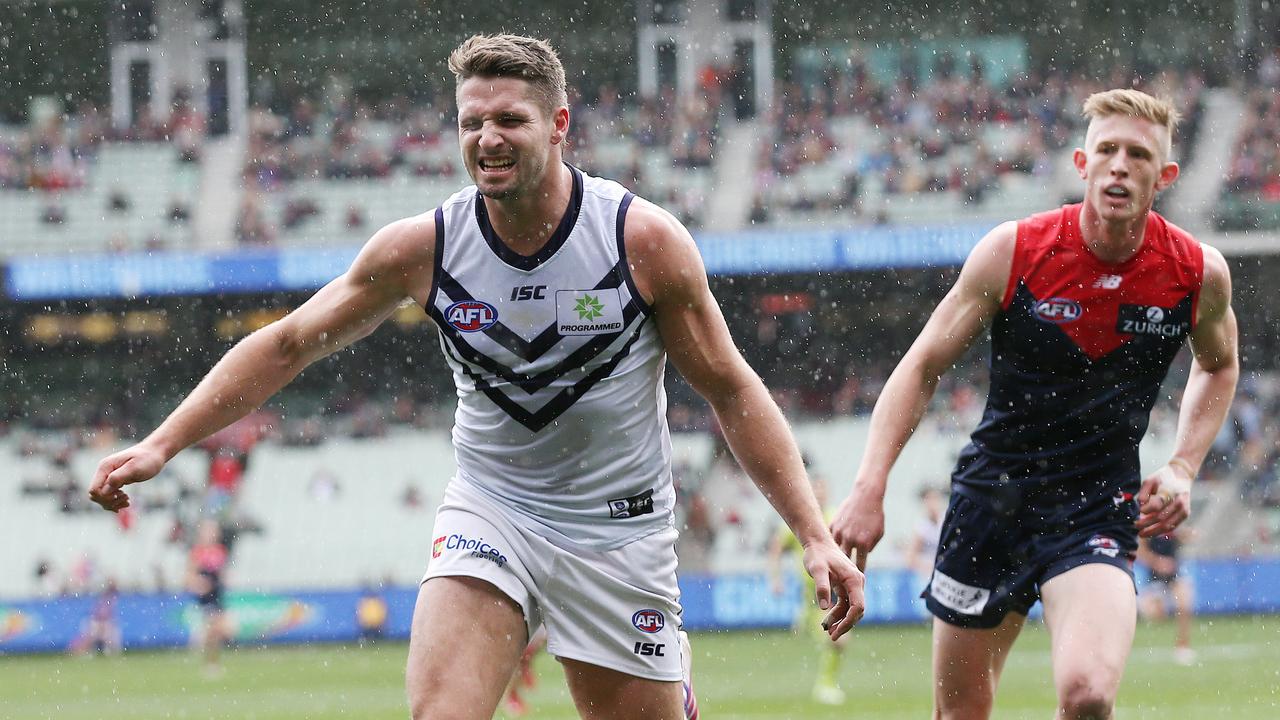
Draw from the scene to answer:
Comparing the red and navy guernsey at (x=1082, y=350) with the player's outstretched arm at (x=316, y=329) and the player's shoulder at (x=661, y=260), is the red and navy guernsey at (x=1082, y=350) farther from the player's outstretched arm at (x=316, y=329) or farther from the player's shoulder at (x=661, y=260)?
the player's outstretched arm at (x=316, y=329)

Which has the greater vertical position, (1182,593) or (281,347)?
(281,347)

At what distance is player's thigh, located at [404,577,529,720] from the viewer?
174 inches

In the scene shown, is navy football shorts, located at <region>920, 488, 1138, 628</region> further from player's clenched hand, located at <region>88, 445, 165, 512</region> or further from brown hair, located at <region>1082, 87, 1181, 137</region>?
player's clenched hand, located at <region>88, 445, 165, 512</region>

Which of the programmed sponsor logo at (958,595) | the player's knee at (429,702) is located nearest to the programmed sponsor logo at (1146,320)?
the programmed sponsor logo at (958,595)

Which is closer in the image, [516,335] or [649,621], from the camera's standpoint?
[516,335]

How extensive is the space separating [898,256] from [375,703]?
1255cm

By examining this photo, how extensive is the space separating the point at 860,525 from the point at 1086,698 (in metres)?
0.84

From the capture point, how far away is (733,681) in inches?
625

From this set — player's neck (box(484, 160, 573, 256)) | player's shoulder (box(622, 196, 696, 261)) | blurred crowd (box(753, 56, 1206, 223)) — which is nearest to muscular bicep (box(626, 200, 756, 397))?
player's shoulder (box(622, 196, 696, 261))

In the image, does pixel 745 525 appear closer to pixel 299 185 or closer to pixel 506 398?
pixel 299 185

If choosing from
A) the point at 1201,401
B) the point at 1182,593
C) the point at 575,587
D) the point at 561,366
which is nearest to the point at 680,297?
the point at 561,366

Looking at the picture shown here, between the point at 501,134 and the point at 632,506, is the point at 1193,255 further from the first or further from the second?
the point at 501,134

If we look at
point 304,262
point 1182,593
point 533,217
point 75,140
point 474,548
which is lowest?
point 1182,593

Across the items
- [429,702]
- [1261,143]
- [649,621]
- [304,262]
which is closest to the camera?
[429,702]
